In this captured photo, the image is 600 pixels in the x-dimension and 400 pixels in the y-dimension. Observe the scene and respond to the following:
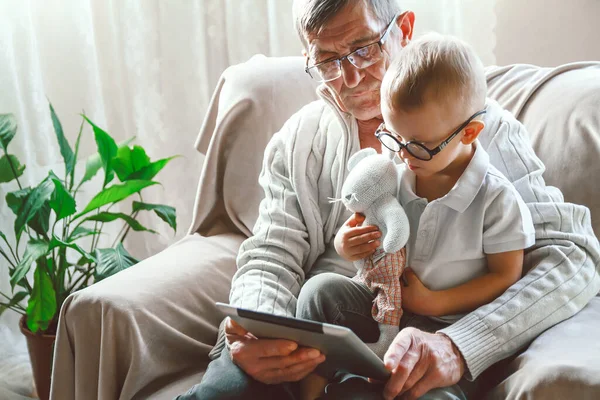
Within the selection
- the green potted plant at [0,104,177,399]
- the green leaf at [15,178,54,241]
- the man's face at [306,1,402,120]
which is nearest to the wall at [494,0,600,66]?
the man's face at [306,1,402,120]

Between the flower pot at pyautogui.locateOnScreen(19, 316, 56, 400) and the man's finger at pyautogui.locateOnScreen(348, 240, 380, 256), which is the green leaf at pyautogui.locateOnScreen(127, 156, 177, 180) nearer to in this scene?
the flower pot at pyautogui.locateOnScreen(19, 316, 56, 400)

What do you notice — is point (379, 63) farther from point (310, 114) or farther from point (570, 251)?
point (570, 251)

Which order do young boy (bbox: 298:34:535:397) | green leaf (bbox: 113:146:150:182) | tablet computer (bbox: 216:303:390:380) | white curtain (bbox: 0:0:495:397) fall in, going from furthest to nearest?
1. white curtain (bbox: 0:0:495:397)
2. green leaf (bbox: 113:146:150:182)
3. young boy (bbox: 298:34:535:397)
4. tablet computer (bbox: 216:303:390:380)

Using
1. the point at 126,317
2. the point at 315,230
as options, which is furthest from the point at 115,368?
the point at 315,230

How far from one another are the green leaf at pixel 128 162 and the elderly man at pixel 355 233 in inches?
27.2

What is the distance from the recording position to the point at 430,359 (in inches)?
42.2

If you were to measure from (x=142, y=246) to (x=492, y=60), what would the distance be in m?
1.57

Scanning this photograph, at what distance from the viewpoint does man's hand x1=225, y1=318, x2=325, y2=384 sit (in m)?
1.13

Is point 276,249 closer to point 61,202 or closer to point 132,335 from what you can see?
point 132,335

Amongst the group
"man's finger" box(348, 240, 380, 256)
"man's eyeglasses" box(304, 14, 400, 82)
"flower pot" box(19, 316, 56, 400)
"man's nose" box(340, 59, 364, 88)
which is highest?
"man's eyeglasses" box(304, 14, 400, 82)

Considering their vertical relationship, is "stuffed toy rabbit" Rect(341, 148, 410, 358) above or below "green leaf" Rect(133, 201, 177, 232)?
above

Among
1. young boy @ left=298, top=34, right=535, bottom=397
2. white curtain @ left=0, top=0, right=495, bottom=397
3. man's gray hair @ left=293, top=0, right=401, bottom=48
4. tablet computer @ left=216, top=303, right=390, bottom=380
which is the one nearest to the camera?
tablet computer @ left=216, top=303, right=390, bottom=380

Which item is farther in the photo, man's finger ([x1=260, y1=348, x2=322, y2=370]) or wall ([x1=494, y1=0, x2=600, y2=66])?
wall ([x1=494, y1=0, x2=600, y2=66])

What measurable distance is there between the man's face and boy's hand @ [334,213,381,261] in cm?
29
